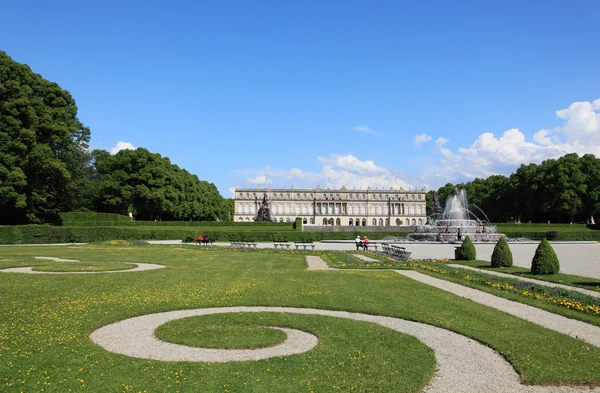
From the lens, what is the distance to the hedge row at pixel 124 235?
3117cm

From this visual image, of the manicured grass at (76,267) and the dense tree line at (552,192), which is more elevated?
the dense tree line at (552,192)

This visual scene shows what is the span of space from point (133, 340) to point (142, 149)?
53900 millimetres

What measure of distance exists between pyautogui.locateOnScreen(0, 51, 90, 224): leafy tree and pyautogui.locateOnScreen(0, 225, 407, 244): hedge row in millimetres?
1945

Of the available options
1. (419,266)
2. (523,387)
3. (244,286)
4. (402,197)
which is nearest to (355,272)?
(419,266)

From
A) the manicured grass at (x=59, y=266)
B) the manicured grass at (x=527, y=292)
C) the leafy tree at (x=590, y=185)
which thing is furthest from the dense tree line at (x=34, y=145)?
the leafy tree at (x=590, y=185)

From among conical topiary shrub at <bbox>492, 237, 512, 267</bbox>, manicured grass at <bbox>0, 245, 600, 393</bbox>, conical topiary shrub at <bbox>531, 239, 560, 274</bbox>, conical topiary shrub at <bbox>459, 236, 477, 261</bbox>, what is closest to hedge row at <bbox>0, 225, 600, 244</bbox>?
conical topiary shrub at <bbox>459, 236, 477, 261</bbox>

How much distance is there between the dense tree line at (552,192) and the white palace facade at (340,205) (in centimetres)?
4998

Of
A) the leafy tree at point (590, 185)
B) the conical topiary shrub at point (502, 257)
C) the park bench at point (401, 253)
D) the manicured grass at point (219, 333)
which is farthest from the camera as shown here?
the leafy tree at point (590, 185)

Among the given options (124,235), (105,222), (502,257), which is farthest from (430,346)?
(105,222)

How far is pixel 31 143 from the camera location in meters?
31.5

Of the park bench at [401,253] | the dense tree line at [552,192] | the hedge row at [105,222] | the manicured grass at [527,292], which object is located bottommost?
the manicured grass at [527,292]

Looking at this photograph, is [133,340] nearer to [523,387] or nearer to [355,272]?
[523,387]

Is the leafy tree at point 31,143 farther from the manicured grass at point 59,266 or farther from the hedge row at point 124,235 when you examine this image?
the manicured grass at point 59,266

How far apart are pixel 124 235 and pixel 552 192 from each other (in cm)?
5063
